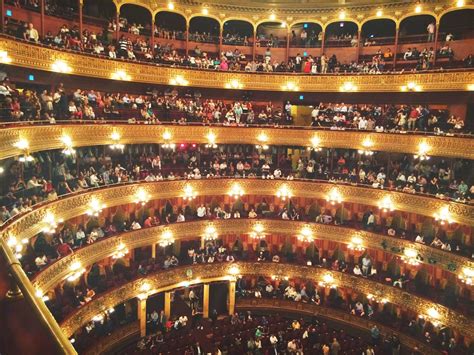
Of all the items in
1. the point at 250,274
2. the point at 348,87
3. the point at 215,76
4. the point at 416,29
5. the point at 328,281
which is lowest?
the point at 250,274

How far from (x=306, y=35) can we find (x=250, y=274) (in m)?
18.6

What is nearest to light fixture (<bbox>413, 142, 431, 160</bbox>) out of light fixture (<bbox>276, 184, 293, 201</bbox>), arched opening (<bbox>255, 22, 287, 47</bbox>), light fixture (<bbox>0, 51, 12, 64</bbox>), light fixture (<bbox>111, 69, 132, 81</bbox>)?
light fixture (<bbox>276, 184, 293, 201</bbox>)

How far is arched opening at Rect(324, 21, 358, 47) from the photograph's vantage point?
Result: 29.7m

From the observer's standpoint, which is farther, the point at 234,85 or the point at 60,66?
the point at 234,85

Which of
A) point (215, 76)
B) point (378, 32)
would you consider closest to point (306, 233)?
point (215, 76)

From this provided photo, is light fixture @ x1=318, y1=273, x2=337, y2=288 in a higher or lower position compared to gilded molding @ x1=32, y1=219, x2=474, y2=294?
lower

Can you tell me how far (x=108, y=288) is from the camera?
21.3m

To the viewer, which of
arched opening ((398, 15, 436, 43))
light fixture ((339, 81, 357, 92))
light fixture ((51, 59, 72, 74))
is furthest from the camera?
arched opening ((398, 15, 436, 43))

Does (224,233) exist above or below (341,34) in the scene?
below

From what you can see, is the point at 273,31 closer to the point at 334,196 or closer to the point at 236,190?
the point at 236,190

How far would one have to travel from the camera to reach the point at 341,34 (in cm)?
3075

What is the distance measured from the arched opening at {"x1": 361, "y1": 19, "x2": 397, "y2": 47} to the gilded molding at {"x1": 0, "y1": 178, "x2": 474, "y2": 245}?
37.5 ft

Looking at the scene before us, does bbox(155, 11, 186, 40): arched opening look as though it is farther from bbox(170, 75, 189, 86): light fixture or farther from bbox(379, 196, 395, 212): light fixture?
bbox(379, 196, 395, 212): light fixture

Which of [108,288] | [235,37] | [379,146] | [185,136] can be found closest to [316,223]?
[379,146]
